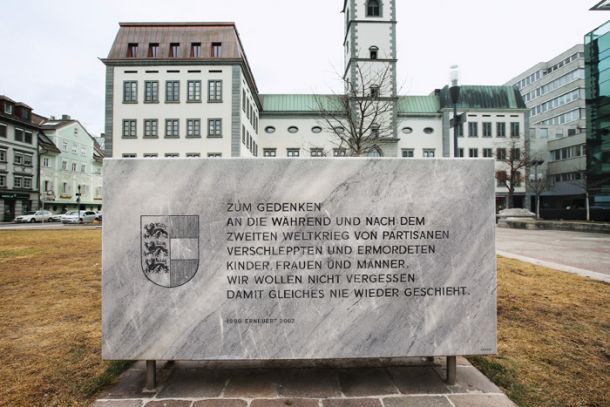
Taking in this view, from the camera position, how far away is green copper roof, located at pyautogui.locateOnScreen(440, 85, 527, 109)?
54.9m

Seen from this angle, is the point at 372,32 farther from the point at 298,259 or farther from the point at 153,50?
the point at 298,259

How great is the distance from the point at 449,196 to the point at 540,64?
286 feet

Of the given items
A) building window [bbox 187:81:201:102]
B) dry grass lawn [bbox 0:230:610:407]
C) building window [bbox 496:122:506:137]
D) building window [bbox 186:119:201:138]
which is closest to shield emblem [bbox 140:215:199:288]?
dry grass lawn [bbox 0:230:610:407]

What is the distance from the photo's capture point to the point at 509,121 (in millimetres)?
54094

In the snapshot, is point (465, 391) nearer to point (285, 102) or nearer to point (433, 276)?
point (433, 276)

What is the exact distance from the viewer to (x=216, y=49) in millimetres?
36844

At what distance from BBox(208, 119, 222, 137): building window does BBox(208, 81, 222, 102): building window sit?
6.98ft

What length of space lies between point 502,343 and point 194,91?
1481 inches

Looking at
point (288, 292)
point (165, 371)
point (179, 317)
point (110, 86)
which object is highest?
point (110, 86)

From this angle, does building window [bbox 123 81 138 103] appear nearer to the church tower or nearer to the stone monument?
the church tower

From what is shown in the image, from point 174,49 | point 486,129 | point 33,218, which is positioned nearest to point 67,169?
point 33,218

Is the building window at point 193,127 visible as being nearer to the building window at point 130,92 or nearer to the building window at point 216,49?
the building window at point 130,92

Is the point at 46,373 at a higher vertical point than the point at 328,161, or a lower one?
lower

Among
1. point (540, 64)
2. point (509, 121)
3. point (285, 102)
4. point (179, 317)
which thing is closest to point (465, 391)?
point (179, 317)
